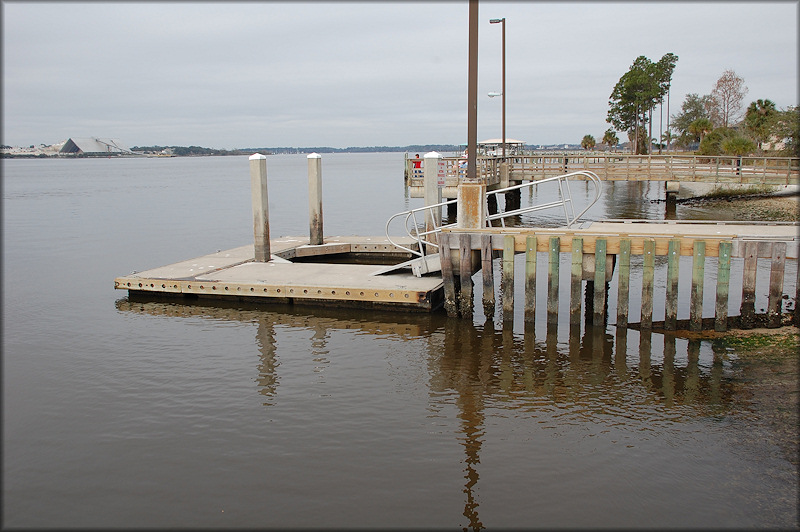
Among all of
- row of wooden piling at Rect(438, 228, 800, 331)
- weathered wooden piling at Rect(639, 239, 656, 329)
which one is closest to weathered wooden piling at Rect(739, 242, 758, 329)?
row of wooden piling at Rect(438, 228, 800, 331)

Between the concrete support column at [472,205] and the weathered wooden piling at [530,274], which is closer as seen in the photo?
the weathered wooden piling at [530,274]

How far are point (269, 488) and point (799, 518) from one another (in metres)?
5.40

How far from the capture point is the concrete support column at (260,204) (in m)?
17.0

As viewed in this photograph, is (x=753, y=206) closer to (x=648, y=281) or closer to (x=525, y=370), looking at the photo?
(x=648, y=281)

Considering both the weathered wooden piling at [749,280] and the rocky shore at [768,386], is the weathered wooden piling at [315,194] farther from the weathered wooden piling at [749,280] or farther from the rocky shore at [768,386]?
the rocky shore at [768,386]

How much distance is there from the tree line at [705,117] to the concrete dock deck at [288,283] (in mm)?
33676

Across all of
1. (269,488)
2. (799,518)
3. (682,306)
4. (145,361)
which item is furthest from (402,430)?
(682,306)

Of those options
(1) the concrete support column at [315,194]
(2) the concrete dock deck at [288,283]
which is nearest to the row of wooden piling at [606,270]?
(2) the concrete dock deck at [288,283]

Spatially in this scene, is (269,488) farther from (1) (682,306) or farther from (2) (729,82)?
(2) (729,82)

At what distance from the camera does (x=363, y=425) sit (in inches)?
349

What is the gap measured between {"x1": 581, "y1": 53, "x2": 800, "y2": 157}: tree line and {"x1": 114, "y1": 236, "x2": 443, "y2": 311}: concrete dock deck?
33676mm

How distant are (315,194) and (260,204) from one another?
9.68 feet

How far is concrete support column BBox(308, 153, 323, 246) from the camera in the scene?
19.5 meters

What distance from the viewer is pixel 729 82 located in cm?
7269
